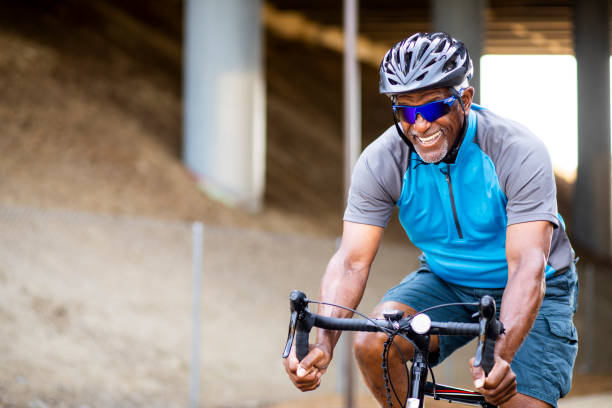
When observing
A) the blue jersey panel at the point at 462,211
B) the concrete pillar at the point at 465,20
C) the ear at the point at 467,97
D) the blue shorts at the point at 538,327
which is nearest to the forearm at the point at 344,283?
the blue shorts at the point at 538,327

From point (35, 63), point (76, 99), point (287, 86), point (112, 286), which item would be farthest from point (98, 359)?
point (287, 86)

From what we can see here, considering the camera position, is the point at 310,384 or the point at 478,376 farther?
the point at 310,384

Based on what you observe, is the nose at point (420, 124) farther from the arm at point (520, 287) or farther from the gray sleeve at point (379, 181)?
the arm at point (520, 287)

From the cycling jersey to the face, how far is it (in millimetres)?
135

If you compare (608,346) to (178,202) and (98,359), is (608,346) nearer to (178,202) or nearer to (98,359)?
(178,202)

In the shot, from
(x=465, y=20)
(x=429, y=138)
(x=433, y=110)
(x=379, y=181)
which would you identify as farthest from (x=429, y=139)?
(x=465, y=20)

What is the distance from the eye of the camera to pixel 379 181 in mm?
3715

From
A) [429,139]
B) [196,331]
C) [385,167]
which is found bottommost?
[196,331]

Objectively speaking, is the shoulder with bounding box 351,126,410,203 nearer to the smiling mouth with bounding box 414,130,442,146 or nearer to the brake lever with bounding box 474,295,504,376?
the smiling mouth with bounding box 414,130,442,146

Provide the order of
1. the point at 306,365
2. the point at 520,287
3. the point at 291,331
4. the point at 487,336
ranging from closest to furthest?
the point at 487,336 → the point at 291,331 → the point at 306,365 → the point at 520,287

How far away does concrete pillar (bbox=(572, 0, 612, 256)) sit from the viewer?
29109mm

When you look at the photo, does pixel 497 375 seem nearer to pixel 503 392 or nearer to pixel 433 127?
pixel 503 392

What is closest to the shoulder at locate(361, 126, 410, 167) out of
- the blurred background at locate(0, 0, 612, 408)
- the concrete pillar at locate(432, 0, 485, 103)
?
the blurred background at locate(0, 0, 612, 408)

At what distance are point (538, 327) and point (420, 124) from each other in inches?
39.0
